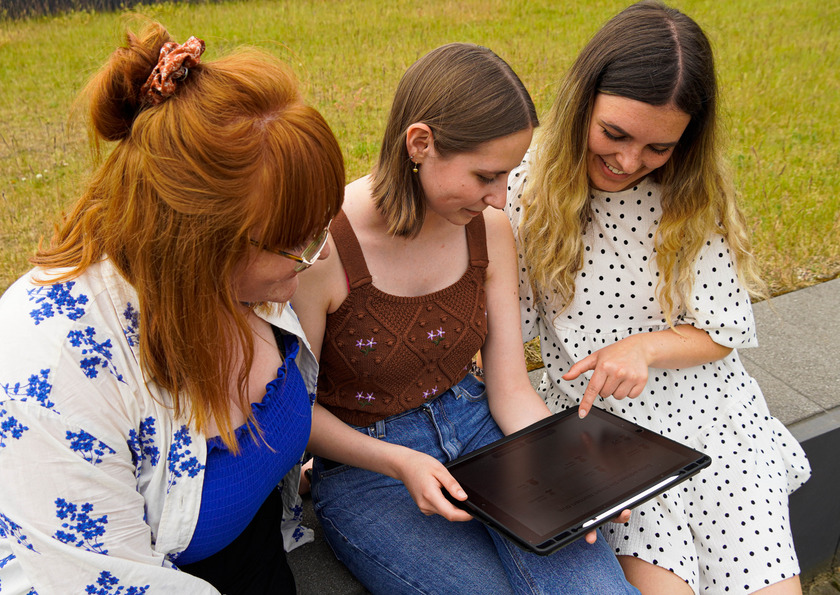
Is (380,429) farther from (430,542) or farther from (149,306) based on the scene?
(149,306)

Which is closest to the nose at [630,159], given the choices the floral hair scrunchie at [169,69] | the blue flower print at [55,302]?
the floral hair scrunchie at [169,69]

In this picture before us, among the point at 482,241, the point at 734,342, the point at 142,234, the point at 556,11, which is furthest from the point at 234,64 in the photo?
the point at 556,11

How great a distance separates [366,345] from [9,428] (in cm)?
89

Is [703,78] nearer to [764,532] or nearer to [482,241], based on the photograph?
[482,241]

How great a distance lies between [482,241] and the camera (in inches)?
83.3

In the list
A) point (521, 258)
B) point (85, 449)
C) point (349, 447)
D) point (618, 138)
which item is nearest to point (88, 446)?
point (85, 449)

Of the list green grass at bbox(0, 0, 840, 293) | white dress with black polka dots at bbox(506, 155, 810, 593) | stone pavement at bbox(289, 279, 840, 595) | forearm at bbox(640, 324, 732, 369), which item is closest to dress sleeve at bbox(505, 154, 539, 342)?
white dress with black polka dots at bbox(506, 155, 810, 593)

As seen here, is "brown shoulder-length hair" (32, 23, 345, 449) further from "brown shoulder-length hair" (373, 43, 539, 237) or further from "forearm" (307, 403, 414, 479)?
"forearm" (307, 403, 414, 479)

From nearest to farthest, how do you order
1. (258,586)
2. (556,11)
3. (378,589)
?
(258,586), (378,589), (556,11)

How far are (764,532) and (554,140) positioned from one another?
1.22 m

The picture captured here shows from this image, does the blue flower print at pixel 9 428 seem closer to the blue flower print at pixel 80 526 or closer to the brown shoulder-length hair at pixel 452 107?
the blue flower print at pixel 80 526

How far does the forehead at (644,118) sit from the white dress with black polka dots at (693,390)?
10.2 inches

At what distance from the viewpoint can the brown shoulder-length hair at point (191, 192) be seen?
1.28m

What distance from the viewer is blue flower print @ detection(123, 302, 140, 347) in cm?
135
